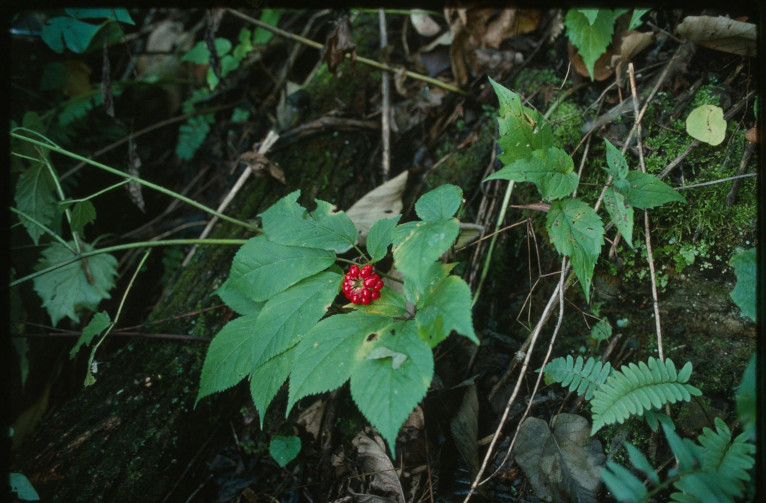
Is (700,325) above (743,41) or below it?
below

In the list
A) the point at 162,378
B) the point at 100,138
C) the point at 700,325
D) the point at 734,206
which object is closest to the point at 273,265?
the point at 162,378

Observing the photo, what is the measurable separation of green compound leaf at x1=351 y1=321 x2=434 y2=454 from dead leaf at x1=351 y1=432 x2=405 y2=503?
59 cm

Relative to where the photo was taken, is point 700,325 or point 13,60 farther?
point 13,60

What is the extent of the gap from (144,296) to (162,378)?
121cm

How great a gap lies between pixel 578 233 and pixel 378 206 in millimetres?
994

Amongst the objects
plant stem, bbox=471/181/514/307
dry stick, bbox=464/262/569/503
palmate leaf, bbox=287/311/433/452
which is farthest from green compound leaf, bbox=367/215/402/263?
dry stick, bbox=464/262/569/503

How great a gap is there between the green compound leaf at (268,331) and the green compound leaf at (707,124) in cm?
155

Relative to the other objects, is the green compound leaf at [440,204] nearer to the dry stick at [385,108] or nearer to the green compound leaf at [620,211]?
the green compound leaf at [620,211]

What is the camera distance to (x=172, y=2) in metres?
2.04

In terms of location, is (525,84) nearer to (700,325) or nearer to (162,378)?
(700,325)

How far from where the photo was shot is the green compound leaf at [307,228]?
5.29 feet

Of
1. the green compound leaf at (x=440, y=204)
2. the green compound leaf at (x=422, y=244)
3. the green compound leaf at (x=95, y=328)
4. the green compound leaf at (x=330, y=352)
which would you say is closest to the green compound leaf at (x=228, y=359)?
the green compound leaf at (x=330, y=352)

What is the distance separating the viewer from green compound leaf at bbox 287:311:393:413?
1.30 metres

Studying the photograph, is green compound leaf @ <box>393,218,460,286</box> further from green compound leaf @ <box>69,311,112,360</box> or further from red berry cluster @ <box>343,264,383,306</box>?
green compound leaf @ <box>69,311,112,360</box>
